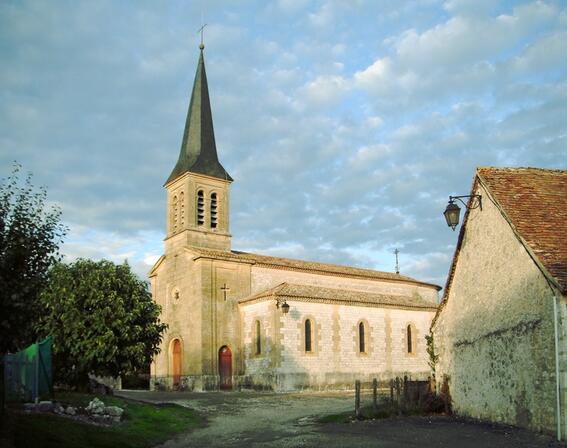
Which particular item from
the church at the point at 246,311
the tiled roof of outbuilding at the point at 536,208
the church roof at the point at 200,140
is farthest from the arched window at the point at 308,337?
the tiled roof of outbuilding at the point at 536,208

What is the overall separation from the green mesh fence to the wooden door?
20.2 m

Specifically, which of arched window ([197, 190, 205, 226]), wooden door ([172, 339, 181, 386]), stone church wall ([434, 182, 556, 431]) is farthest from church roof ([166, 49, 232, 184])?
stone church wall ([434, 182, 556, 431])

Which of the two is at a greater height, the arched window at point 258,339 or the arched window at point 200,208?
the arched window at point 200,208

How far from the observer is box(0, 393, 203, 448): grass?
510 inches

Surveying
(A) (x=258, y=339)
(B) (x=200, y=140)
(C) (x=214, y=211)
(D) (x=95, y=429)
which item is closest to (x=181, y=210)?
(C) (x=214, y=211)

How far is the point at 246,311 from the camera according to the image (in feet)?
125

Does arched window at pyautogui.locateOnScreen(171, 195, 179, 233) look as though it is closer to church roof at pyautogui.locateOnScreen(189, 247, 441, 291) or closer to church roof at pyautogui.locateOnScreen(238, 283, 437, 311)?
church roof at pyautogui.locateOnScreen(189, 247, 441, 291)

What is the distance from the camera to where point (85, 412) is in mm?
17312

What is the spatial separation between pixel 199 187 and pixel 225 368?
1217 centimetres

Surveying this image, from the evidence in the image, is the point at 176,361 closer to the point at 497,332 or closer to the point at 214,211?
the point at 214,211

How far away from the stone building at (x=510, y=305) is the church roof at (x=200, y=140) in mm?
25314

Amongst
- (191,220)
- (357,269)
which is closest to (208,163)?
(191,220)

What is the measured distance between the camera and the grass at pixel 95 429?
12.9m

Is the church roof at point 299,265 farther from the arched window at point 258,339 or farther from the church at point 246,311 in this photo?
the arched window at point 258,339
